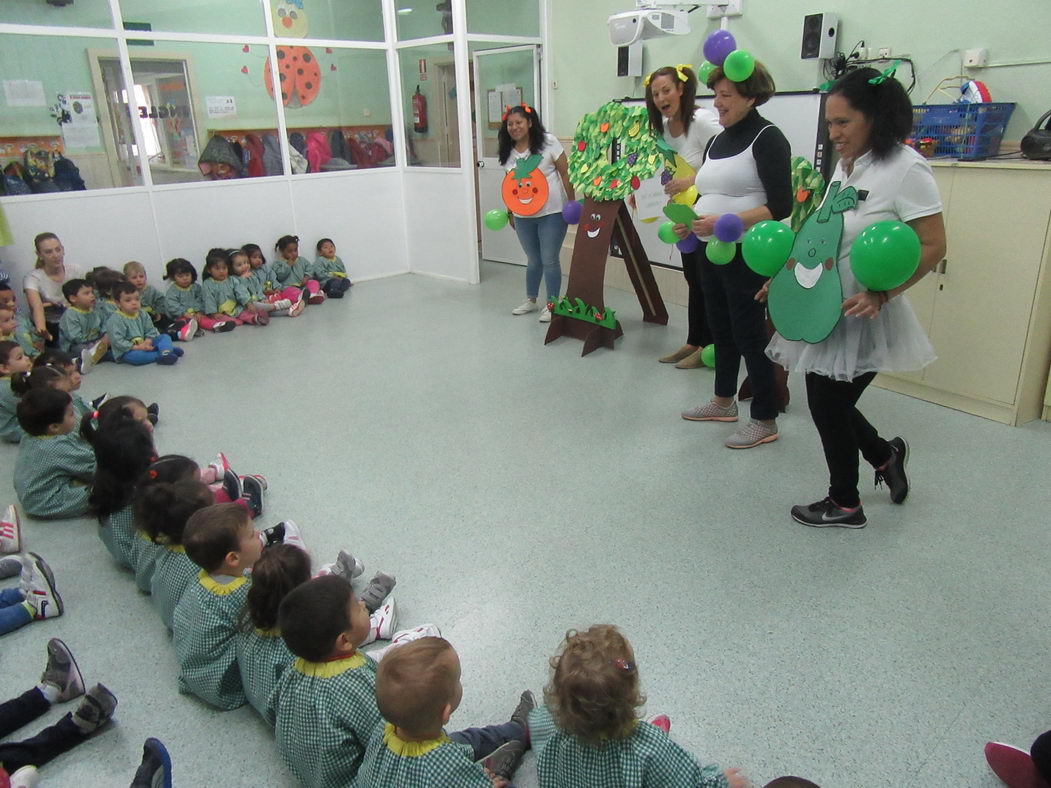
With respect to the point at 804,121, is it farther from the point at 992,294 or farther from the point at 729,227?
the point at 729,227

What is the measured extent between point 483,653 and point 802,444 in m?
1.76

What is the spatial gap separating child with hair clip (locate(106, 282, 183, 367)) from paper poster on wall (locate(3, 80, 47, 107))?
1.44m

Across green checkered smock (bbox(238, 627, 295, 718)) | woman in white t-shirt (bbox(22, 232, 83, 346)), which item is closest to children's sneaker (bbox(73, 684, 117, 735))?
green checkered smock (bbox(238, 627, 295, 718))

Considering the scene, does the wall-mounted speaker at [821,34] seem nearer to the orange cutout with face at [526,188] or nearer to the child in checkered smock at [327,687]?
the orange cutout with face at [526,188]

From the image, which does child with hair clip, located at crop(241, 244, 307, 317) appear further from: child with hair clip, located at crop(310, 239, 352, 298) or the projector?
the projector

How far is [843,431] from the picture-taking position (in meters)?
2.33

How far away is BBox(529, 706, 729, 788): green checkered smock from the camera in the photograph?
1282mm

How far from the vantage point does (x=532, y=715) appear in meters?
1.50

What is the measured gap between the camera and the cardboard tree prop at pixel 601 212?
392 cm

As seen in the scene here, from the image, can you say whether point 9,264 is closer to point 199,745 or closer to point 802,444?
point 199,745

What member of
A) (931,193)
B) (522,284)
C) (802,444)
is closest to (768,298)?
(931,193)

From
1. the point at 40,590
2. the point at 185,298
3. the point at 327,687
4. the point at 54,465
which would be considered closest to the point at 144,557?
the point at 40,590

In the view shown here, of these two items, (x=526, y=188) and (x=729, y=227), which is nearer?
(x=729, y=227)

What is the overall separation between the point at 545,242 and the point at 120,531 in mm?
3211
